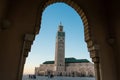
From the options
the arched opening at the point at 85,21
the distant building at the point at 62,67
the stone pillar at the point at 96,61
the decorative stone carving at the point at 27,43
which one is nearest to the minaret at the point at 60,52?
the distant building at the point at 62,67

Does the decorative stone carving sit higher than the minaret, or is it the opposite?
the minaret

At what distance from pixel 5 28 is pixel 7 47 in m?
0.44

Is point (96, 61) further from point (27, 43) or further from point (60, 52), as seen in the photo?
point (60, 52)

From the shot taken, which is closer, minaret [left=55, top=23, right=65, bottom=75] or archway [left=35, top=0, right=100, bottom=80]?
archway [left=35, top=0, right=100, bottom=80]

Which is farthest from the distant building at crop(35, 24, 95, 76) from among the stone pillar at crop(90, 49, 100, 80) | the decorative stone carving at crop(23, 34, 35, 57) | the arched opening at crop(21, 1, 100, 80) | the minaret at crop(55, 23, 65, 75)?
the decorative stone carving at crop(23, 34, 35, 57)

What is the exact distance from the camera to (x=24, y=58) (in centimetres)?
314

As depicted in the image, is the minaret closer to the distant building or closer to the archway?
the distant building

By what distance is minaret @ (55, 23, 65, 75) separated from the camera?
65875 millimetres

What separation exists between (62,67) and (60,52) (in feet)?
24.7

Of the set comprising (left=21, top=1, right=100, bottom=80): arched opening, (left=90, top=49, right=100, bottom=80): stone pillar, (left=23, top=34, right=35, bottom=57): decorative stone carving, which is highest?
(left=21, top=1, right=100, bottom=80): arched opening

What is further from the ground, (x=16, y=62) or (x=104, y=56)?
(x=104, y=56)

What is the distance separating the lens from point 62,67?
6725 cm

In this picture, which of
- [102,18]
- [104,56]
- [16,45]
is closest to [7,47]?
[16,45]

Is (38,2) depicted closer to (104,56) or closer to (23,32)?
(23,32)
